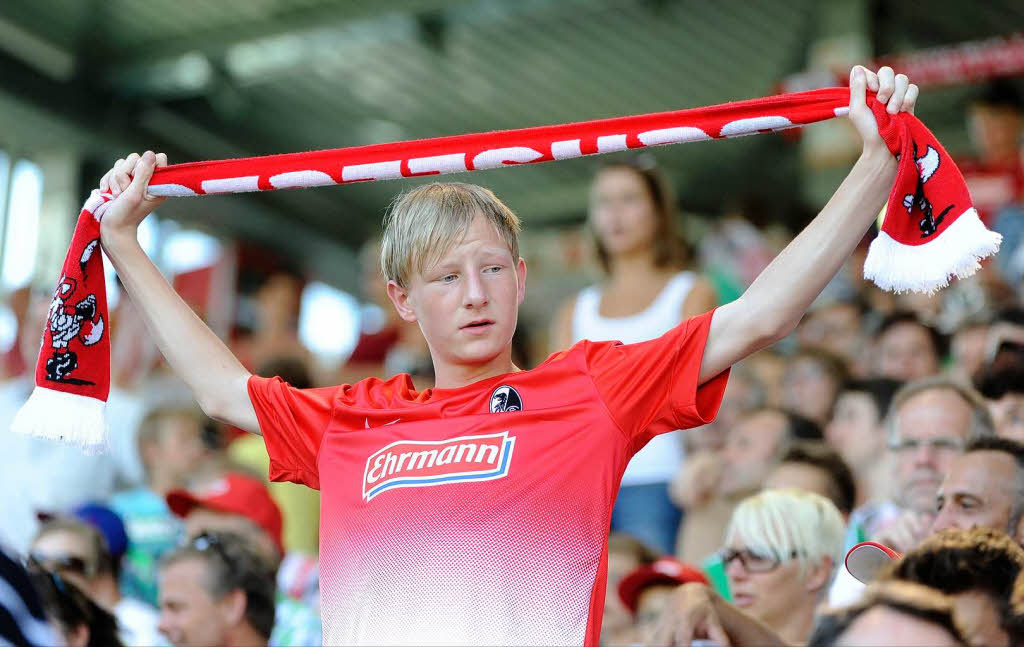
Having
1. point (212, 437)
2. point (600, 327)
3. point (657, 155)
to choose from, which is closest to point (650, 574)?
point (600, 327)

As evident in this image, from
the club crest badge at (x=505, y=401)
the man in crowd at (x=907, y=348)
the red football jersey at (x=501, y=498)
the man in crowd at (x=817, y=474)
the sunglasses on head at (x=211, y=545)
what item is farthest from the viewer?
the man in crowd at (x=907, y=348)

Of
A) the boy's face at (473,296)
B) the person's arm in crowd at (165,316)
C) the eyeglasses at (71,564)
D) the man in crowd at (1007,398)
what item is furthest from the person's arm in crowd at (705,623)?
the eyeglasses at (71,564)

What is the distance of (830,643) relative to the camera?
2025mm

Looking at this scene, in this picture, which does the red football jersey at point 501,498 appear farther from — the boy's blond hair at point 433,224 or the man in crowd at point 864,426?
the man in crowd at point 864,426

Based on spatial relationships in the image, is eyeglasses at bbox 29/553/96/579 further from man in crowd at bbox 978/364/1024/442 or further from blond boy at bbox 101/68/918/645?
man in crowd at bbox 978/364/1024/442

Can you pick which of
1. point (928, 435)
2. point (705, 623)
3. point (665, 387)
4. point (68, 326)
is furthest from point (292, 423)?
point (928, 435)

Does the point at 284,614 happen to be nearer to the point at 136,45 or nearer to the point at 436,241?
the point at 436,241

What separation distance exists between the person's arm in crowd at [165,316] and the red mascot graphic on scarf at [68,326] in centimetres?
10

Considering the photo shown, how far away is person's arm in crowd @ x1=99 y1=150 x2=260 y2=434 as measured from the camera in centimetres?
294

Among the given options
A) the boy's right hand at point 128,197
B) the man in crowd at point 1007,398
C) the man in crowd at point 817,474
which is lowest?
the man in crowd at point 817,474

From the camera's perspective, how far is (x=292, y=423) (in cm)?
286

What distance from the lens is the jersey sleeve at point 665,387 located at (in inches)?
101

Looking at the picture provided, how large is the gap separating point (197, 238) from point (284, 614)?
10.5m

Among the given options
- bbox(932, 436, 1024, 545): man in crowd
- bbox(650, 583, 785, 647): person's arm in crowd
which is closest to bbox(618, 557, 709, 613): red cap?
bbox(650, 583, 785, 647): person's arm in crowd
